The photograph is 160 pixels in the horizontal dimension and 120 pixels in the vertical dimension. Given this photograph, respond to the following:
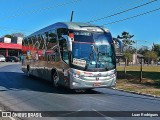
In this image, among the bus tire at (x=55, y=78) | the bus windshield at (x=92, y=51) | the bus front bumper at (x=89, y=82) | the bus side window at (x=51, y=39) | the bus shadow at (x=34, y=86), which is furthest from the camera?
the bus side window at (x=51, y=39)

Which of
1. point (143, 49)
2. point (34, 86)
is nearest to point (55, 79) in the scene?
point (34, 86)

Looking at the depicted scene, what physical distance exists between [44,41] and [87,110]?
32.5ft

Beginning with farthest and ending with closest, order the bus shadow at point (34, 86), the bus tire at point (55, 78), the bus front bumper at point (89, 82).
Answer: the bus tire at point (55, 78), the bus shadow at point (34, 86), the bus front bumper at point (89, 82)

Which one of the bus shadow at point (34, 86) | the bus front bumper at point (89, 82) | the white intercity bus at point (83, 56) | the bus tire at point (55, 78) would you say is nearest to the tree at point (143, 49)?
the bus shadow at point (34, 86)

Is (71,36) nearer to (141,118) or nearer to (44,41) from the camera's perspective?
(44,41)

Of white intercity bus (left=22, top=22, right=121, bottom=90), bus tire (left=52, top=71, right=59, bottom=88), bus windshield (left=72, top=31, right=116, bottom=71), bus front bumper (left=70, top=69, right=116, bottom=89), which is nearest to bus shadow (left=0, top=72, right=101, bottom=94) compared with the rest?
bus tire (left=52, top=71, right=59, bottom=88)

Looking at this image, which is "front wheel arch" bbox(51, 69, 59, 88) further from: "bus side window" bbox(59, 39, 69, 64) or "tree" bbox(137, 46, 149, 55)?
"tree" bbox(137, 46, 149, 55)

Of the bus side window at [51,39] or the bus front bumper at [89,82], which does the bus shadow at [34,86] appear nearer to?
the bus front bumper at [89,82]

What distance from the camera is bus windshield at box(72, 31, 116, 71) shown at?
1598 cm

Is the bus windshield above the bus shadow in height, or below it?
above

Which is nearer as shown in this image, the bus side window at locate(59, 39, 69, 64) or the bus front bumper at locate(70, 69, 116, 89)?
the bus front bumper at locate(70, 69, 116, 89)

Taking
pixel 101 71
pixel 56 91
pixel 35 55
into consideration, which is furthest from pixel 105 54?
pixel 35 55

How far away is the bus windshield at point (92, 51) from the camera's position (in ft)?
52.4

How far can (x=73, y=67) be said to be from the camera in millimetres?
15867
